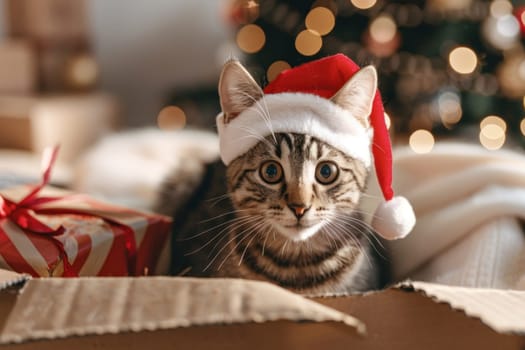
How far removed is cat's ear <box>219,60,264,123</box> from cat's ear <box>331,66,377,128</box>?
0.36 ft

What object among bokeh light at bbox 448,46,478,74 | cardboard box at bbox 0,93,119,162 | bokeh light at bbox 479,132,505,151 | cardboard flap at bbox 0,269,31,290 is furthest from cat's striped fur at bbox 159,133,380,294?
cardboard box at bbox 0,93,119,162

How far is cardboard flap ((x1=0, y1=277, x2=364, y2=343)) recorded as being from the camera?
499 millimetres

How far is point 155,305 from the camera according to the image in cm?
53

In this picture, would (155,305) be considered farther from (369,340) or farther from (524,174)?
(524,174)

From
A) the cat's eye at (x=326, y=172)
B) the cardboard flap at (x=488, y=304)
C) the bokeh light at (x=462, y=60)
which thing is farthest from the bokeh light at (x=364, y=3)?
the cardboard flap at (x=488, y=304)

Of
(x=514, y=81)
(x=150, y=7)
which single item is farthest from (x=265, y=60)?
(x=150, y=7)

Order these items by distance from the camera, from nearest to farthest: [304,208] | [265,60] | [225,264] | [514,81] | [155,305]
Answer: [155,305], [304,208], [225,264], [514,81], [265,60]

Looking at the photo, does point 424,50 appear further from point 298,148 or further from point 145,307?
point 145,307

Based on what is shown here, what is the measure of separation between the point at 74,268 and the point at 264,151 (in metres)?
0.30

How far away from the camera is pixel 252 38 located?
6.95 ft

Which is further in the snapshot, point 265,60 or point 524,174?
point 265,60

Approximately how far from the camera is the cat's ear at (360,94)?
0.72 m

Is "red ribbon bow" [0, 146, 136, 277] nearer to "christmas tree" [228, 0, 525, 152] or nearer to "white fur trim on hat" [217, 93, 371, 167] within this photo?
"white fur trim on hat" [217, 93, 371, 167]

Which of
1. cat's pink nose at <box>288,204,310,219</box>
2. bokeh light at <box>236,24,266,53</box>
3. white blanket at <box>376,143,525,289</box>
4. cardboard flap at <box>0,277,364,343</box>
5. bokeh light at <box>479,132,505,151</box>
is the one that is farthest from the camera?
bokeh light at <box>236,24,266,53</box>
